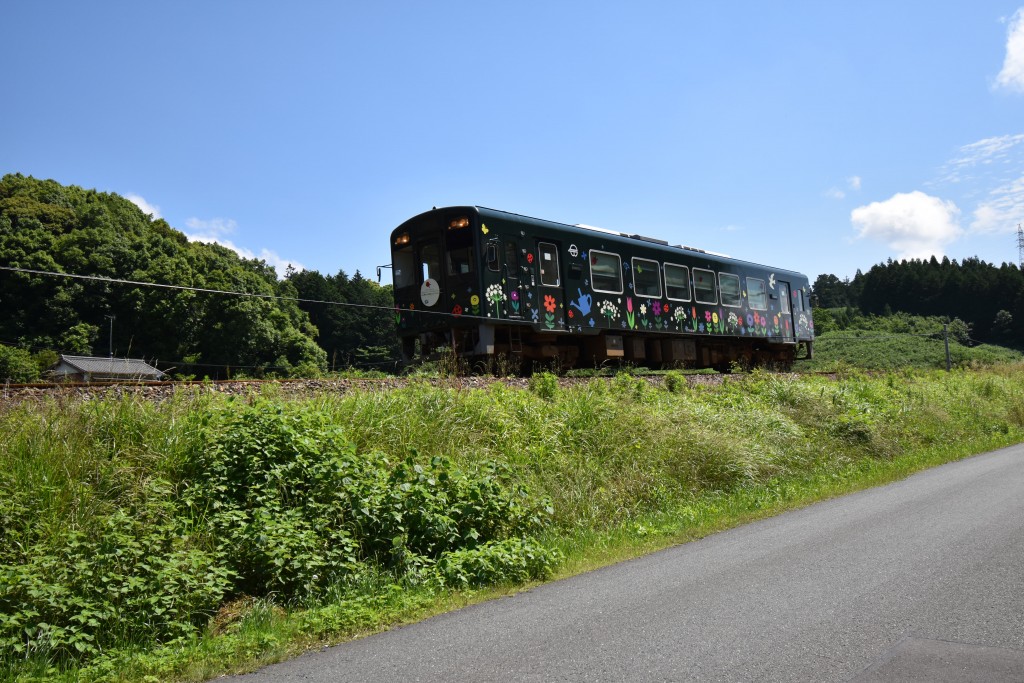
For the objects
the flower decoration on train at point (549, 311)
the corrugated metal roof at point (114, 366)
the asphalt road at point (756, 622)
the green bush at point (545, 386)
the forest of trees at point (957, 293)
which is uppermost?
the forest of trees at point (957, 293)

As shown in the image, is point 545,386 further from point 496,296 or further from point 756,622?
point 756,622

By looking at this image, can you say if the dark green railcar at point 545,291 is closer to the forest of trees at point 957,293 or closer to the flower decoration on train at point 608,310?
the flower decoration on train at point 608,310

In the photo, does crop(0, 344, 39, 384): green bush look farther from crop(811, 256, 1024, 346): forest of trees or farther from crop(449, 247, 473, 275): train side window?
crop(811, 256, 1024, 346): forest of trees

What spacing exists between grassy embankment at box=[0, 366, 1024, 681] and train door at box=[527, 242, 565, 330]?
3689mm

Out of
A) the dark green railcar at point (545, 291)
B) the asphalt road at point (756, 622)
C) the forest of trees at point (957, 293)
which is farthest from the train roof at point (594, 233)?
the forest of trees at point (957, 293)

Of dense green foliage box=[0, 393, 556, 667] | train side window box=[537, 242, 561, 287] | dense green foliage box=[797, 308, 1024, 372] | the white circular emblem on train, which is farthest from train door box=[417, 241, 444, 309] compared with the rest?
dense green foliage box=[797, 308, 1024, 372]

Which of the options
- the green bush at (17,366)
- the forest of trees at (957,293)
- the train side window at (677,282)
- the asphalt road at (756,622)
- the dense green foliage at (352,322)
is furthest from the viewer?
the forest of trees at (957,293)

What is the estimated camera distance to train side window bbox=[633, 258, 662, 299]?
1712 centimetres

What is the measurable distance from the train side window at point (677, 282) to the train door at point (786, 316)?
6.52 metres

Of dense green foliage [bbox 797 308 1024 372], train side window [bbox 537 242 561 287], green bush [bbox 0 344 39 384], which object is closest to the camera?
train side window [bbox 537 242 561 287]

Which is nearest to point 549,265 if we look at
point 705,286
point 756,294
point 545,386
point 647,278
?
point 647,278

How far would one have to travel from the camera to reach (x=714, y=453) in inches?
409

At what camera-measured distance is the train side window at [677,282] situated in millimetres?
18188

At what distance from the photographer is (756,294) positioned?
883 inches
